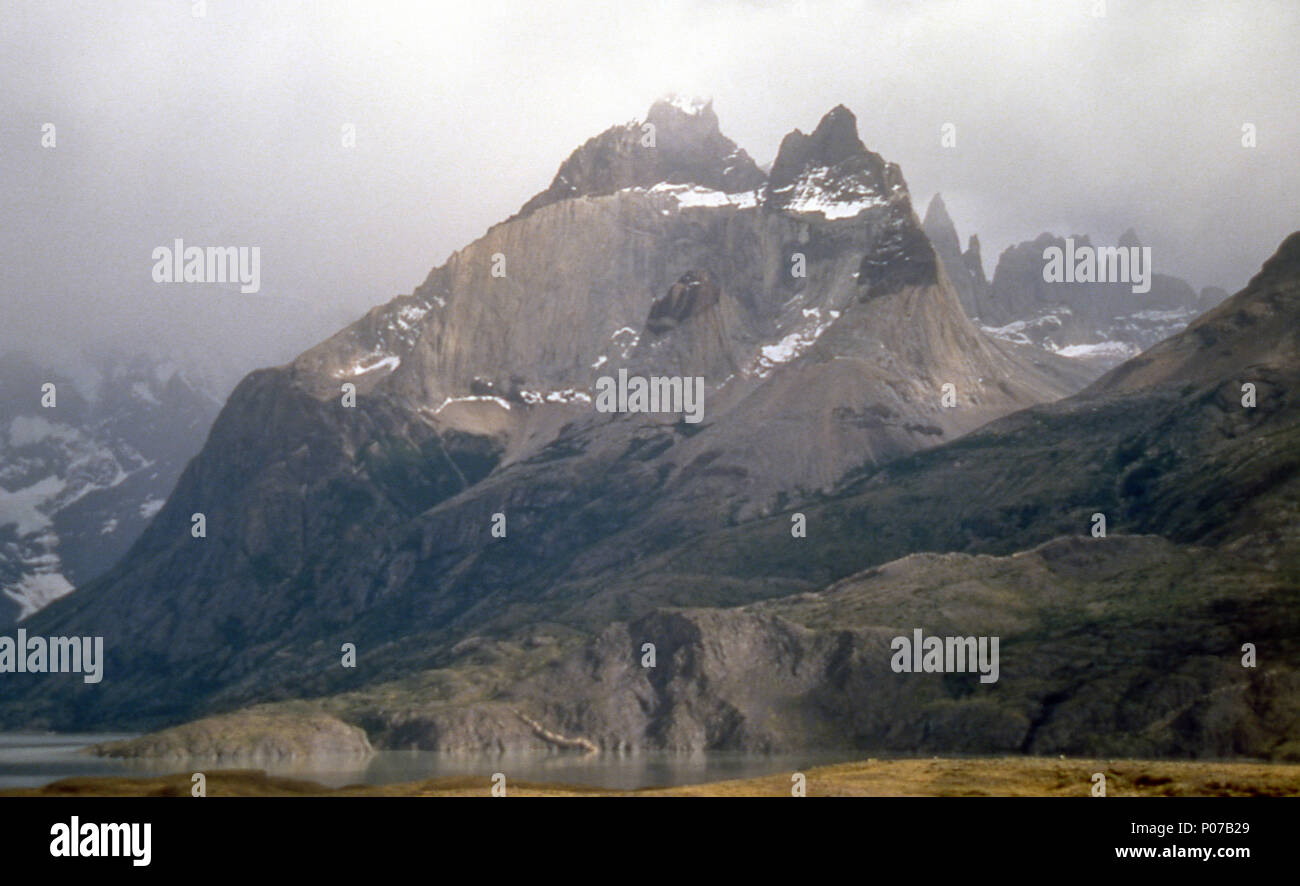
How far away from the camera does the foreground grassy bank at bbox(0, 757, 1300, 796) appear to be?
3691 inches

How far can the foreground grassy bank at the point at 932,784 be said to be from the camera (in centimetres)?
9375

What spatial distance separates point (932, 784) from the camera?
102 m

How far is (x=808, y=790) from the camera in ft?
337
